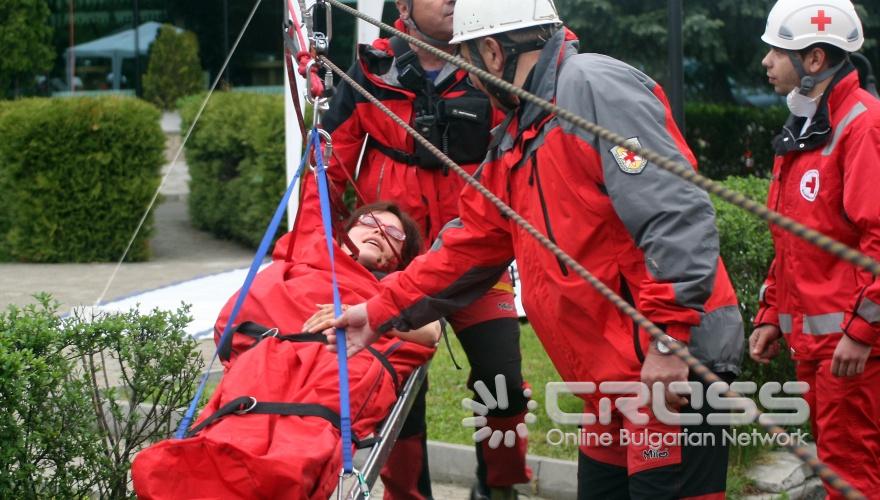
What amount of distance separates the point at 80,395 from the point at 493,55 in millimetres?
1887

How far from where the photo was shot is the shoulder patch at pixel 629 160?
2975mm

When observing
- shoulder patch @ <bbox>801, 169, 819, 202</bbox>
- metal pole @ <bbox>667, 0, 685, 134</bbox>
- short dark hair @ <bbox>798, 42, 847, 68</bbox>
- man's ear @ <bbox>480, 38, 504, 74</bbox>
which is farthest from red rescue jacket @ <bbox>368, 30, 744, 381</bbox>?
metal pole @ <bbox>667, 0, 685, 134</bbox>

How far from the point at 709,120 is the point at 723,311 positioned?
40.9ft

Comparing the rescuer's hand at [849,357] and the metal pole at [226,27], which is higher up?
the metal pole at [226,27]

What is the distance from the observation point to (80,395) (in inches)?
160

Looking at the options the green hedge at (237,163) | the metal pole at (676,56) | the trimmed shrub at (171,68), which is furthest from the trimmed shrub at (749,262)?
the trimmed shrub at (171,68)

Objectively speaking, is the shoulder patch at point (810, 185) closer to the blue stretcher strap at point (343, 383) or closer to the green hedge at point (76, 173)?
the blue stretcher strap at point (343, 383)

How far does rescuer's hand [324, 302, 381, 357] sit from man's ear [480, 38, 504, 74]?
2.95 feet

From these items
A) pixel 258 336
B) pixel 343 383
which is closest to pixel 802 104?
pixel 343 383

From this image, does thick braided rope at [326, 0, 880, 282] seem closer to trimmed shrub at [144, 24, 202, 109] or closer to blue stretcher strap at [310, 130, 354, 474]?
blue stretcher strap at [310, 130, 354, 474]

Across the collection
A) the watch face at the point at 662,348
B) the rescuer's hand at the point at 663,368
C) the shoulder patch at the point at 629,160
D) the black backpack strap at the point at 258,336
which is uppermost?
the shoulder patch at the point at 629,160

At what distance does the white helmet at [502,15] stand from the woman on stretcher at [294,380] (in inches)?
46.1

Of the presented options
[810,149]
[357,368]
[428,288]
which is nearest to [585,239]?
[428,288]

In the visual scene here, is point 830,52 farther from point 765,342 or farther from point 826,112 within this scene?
point 765,342
